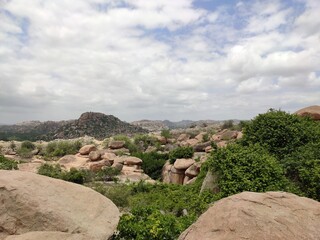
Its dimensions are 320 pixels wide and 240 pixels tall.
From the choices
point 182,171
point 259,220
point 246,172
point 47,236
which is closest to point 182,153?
point 182,171

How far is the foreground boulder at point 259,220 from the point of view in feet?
15.6

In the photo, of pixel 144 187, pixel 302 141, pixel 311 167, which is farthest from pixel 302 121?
pixel 144 187

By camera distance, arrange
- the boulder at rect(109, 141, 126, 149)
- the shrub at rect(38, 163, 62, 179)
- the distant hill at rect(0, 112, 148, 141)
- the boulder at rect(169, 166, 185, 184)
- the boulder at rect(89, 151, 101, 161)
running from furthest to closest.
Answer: the distant hill at rect(0, 112, 148, 141)
the boulder at rect(109, 141, 126, 149)
the boulder at rect(89, 151, 101, 161)
the shrub at rect(38, 163, 62, 179)
the boulder at rect(169, 166, 185, 184)

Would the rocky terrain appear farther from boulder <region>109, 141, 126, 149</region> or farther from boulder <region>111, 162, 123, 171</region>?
boulder <region>109, 141, 126, 149</region>

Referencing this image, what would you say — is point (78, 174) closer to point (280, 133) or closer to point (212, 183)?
point (212, 183)

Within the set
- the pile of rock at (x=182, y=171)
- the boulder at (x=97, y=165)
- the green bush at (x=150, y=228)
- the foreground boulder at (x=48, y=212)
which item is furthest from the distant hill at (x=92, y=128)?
the foreground boulder at (x=48, y=212)

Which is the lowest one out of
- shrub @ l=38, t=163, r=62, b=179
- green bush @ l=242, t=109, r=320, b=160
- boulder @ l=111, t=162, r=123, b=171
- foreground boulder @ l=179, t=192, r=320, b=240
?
boulder @ l=111, t=162, r=123, b=171

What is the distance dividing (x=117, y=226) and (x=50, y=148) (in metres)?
39.4

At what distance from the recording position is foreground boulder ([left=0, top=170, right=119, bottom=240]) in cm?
623

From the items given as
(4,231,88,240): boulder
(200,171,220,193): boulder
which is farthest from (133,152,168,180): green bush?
(4,231,88,240): boulder

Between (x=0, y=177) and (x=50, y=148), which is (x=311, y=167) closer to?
(x=0, y=177)

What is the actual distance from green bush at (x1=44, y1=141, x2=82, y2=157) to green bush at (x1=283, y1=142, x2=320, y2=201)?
115 ft

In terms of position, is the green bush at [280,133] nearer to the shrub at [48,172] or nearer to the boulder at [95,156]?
the shrub at [48,172]

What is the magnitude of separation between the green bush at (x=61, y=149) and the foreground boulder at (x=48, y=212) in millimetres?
36945
